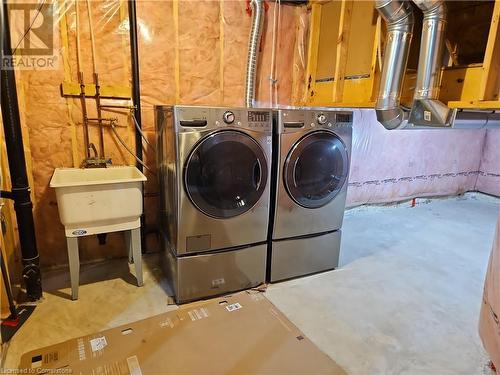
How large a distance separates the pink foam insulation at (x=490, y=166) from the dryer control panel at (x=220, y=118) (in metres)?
4.67

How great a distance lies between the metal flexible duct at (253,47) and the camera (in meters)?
2.76

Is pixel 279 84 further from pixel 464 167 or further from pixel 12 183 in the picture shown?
pixel 464 167

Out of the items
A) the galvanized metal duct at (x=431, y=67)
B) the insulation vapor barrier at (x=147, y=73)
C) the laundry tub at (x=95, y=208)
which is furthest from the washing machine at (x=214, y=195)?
the galvanized metal duct at (x=431, y=67)

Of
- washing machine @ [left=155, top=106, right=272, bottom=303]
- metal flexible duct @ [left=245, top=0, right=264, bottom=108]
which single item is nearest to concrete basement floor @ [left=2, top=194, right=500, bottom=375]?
washing machine @ [left=155, top=106, right=272, bottom=303]

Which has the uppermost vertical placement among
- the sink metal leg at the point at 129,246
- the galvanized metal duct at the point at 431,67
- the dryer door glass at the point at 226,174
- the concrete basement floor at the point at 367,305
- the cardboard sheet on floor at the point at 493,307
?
the galvanized metal duct at the point at 431,67

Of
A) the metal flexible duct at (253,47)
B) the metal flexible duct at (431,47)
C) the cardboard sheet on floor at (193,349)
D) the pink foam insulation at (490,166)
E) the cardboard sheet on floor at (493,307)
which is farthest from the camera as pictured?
the pink foam insulation at (490,166)

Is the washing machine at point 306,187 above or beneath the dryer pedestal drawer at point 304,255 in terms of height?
above

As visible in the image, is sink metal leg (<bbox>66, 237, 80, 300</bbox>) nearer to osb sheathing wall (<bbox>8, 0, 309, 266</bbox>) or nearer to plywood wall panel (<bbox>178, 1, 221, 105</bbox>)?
osb sheathing wall (<bbox>8, 0, 309, 266</bbox>)

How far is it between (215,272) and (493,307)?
1.52 meters

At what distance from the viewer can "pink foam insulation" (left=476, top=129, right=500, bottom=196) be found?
4961 mm

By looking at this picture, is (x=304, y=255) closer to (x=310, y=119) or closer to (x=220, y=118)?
(x=310, y=119)

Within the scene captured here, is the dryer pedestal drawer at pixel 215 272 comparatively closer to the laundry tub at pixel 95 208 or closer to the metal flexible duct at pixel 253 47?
the laundry tub at pixel 95 208

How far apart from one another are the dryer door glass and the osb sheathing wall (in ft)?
3.05

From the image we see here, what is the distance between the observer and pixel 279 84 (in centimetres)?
317
